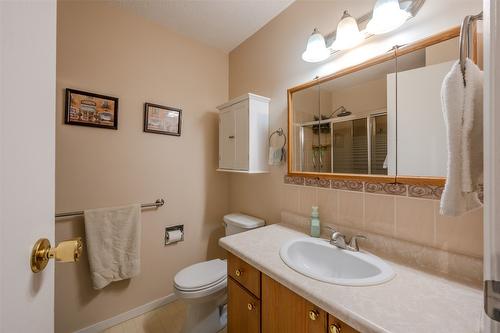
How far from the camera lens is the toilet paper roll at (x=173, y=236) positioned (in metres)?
1.74

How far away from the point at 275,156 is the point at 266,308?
0.98 metres

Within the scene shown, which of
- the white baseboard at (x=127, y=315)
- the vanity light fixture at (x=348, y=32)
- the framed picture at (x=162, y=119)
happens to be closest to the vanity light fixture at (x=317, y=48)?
the vanity light fixture at (x=348, y=32)

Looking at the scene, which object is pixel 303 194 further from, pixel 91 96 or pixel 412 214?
pixel 91 96

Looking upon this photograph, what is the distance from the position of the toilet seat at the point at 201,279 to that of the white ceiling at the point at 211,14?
1.96 m

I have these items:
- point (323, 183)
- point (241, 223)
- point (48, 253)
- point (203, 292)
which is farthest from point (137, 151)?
point (323, 183)

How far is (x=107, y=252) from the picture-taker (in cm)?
145

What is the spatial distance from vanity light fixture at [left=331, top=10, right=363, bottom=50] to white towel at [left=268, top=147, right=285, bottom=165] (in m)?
0.75

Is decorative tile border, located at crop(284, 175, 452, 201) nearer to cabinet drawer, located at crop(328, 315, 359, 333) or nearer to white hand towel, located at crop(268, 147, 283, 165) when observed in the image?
white hand towel, located at crop(268, 147, 283, 165)

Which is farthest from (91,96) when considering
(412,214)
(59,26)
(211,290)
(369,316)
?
(412,214)

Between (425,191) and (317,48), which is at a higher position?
(317,48)

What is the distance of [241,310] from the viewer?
107 centimetres

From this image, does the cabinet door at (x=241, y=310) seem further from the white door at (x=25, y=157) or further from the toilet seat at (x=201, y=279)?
the white door at (x=25, y=157)

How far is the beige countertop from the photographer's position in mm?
580

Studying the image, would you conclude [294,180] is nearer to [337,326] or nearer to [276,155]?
[276,155]
